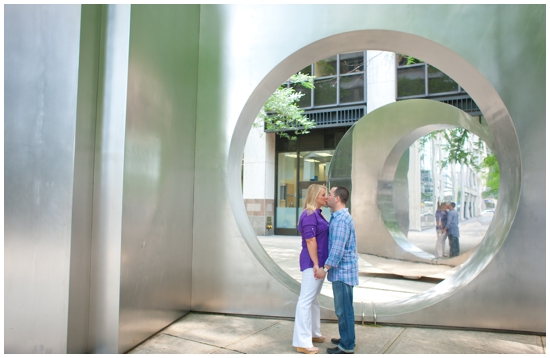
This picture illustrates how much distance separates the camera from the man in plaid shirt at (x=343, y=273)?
12.7 feet

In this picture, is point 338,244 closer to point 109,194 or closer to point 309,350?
point 309,350

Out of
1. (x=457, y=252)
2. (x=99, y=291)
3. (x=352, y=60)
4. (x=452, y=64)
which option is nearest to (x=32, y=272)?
(x=99, y=291)

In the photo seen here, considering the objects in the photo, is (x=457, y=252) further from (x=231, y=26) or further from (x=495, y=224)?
(x=231, y=26)

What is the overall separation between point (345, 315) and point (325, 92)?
14.9 m

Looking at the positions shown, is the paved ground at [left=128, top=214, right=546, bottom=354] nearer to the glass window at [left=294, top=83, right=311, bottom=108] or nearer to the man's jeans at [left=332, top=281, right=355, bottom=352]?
the man's jeans at [left=332, top=281, right=355, bottom=352]

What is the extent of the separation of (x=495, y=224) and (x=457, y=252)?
7.07m

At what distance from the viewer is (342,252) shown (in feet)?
12.7

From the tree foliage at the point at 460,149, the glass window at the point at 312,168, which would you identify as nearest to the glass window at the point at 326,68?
the glass window at the point at 312,168

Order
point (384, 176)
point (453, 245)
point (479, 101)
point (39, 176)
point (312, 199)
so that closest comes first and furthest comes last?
point (39, 176) → point (312, 199) → point (479, 101) → point (384, 176) → point (453, 245)

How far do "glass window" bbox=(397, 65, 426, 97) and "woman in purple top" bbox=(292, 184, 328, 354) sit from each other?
12477 millimetres

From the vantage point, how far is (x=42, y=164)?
3.81 m

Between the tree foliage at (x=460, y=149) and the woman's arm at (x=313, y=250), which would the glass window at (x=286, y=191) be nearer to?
the tree foliage at (x=460, y=149)

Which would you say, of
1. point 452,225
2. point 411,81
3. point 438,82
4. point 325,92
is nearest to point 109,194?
point 452,225

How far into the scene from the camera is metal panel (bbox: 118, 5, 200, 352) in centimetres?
408
